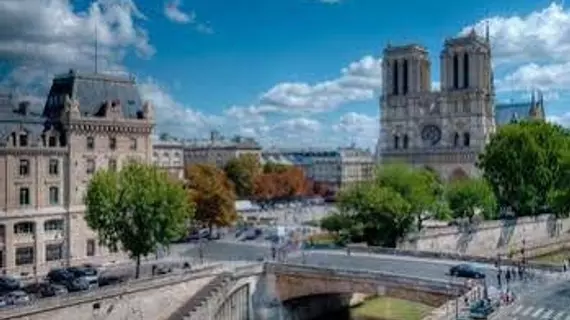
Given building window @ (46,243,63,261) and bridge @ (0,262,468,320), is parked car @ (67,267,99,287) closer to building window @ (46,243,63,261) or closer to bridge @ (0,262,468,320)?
bridge @ (0,262,468,320)

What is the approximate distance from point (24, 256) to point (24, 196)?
4.99m

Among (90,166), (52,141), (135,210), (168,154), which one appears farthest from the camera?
(168,154)

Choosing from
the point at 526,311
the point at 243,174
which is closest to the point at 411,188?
the point at 526,311

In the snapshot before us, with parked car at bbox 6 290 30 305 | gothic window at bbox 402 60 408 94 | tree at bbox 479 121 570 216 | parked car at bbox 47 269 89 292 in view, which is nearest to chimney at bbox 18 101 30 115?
parked car at bbox 47 269 89 292

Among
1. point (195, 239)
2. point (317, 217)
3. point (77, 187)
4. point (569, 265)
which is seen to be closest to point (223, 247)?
point (195, 239)

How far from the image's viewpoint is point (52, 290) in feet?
164

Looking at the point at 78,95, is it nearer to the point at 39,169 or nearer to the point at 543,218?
the point at 39,169

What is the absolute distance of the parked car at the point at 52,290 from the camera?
4965 cm

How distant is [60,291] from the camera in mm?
49812

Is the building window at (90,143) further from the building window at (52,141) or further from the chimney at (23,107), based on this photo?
the chimney at (23,107)

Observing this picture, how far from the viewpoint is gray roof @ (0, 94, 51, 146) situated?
6328 centimetres

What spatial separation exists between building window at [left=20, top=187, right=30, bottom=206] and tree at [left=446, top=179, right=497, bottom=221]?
57711mm

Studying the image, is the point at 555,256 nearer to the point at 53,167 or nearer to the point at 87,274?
the point at 87,274

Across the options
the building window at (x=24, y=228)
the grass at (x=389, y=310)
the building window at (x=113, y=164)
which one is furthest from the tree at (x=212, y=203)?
the grass at (x=389, y=310)
